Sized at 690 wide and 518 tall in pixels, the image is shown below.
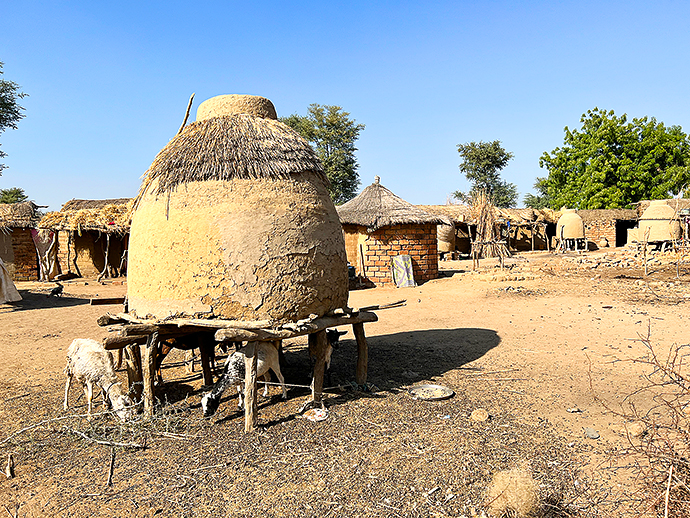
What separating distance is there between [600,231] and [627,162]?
27.4 ft

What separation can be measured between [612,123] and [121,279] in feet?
115

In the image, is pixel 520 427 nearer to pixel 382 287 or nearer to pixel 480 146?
pixel 382 287

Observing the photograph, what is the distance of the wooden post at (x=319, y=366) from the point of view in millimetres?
4915

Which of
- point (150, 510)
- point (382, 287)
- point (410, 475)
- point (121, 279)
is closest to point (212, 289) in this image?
point (150, 510)

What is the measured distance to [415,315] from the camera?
34.7 feet

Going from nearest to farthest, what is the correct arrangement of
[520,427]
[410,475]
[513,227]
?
1. [410,475]
2. [520,427]
3. [513,227]

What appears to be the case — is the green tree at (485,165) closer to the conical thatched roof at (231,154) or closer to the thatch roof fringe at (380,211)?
the thatch roof fringe at (380,211)

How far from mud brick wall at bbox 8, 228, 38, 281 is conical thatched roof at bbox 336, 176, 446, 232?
12.7 m

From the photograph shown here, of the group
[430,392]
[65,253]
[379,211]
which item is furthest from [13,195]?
[430,392]

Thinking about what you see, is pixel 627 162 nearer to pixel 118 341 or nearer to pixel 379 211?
pixel 379 211

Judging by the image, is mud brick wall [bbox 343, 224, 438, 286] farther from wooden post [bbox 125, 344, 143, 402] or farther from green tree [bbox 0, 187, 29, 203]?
green tree [bbox 0, 187, 29, 203]

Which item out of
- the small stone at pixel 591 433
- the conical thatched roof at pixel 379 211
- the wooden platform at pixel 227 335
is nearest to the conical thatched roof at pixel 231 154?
the wooden platform at pixel 227 335

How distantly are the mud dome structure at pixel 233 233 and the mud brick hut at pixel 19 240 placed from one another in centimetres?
1612

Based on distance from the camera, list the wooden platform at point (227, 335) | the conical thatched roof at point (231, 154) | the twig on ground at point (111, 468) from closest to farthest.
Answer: the twig on ground at point (111, 468) → the wooden platform at point (227, 335) → the conical thatched roof at point (231, 154)
